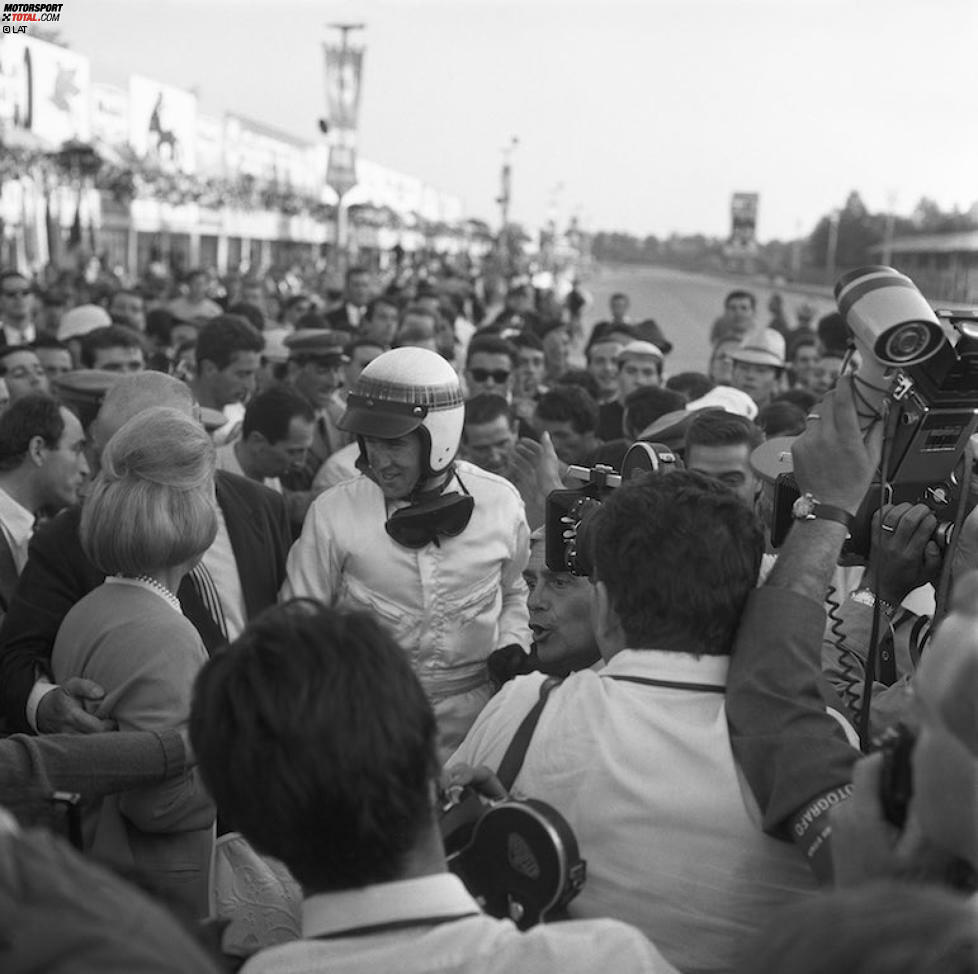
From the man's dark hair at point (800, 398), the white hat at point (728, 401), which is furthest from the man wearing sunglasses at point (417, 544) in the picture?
the man's dark hair at point (800, 398)

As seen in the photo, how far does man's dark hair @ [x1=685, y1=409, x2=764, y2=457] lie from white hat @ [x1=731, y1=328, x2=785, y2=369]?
4443 mm

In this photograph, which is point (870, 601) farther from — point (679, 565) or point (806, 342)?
point (806, 342)

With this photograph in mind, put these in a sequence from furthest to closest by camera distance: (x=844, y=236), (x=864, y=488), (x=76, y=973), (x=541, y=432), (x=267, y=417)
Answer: (x=844, y=236), (x=541, y=432), (x=267, y=417), (x=864, y=488), (x=76, y=973)

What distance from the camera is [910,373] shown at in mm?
2330

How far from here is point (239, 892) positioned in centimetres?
251

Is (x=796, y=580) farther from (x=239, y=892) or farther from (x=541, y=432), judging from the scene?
(x=541, y=432)

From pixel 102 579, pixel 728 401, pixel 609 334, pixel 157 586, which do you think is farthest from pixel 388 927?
pixel 609 334

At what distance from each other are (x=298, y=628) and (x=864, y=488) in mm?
1125

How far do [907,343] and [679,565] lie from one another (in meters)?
0.62

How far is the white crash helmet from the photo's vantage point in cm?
370

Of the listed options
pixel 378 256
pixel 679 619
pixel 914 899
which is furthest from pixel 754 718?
pixel 378 256

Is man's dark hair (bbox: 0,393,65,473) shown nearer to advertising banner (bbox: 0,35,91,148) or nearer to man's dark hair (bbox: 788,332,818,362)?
man's dark hair (bbox: 788,332,818,362)

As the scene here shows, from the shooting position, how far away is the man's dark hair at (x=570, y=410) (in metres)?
6.34

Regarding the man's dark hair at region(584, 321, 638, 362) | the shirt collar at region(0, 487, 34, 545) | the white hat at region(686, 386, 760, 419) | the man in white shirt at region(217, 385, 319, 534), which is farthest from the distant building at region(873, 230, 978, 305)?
the shirt collar at region(0, 487, 34, 545)
